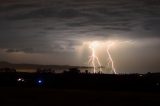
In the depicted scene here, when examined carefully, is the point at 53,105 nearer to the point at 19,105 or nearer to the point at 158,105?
the point at 19,105

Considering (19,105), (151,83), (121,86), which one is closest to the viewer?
(19,105)

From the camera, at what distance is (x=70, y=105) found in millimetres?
36000

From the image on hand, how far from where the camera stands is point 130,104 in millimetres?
37875

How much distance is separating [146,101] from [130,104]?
3.69m

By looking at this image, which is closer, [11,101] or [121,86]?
[11,101]

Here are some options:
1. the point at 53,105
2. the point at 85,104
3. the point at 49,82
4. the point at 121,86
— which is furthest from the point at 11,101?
the point at 49,82

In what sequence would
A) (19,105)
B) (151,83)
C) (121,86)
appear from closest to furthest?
(19,105) → (121,86) → (151,83)

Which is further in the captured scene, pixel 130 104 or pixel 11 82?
pixel 11 82

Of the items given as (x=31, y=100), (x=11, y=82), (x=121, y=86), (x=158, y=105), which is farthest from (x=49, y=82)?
(x=158, y=105)

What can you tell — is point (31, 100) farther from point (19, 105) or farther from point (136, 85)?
point (136, 85)

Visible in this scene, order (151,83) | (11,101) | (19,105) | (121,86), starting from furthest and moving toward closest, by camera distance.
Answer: (151,83) < (121,86) < (11,101) < (19,105)

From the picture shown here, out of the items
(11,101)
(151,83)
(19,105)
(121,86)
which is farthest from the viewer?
(151,83)

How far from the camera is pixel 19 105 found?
3575 cm

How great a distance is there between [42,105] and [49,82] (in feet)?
128
